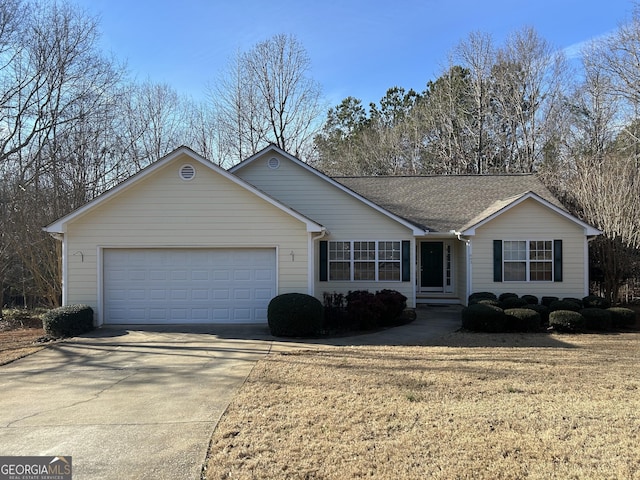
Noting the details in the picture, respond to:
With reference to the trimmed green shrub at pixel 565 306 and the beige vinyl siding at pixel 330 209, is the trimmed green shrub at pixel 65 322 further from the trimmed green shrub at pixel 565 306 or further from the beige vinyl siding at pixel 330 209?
the trimmed green shrub at pixel 565 306

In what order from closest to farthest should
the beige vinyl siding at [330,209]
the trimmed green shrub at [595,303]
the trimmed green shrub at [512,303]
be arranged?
1. the trimmed green shrub at [512,303]
2. the trimmed green shrub at [595,303]
3. the beige vinyl siding at [330,209]

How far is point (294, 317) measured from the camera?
1132 centimetres

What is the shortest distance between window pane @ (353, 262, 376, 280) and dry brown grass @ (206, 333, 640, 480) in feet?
22.4

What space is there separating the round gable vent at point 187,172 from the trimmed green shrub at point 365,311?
584 centimetres

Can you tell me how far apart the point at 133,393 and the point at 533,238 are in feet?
44.2

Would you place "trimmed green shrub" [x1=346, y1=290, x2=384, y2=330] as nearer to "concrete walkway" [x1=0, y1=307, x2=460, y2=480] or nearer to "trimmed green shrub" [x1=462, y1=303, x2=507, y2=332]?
"concrete walkway" [x1=0, y1=307, x2=460, y2=480]

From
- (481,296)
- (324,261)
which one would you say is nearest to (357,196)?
(324,261)

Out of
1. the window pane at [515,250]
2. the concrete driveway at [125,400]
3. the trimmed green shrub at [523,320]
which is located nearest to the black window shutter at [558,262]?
the window pane at [515,250]

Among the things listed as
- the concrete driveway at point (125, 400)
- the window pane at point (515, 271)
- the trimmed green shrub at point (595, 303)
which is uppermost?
the window pane at point (515, 271)

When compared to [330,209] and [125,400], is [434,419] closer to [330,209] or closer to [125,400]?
[125,400]

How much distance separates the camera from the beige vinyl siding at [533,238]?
15164 millimetres

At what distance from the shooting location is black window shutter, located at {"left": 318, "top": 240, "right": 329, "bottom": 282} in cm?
1565

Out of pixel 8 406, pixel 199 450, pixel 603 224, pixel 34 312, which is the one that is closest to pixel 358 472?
pixel 199 450

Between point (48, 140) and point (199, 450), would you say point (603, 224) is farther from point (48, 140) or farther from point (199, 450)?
point (48, 140)
